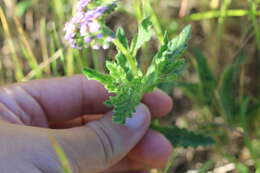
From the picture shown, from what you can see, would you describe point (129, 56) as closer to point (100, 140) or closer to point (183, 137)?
point (100, 140)

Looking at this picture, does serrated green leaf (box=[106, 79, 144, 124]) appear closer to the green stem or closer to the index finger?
the green stem

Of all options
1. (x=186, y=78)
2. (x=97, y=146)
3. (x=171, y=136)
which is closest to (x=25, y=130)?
(x=97, y=146)

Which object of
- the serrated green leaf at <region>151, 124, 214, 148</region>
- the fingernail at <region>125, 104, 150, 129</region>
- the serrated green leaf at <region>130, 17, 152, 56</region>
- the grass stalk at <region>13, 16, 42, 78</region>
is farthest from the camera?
the grass stalk at <region>13, 16, 42, 78</region>

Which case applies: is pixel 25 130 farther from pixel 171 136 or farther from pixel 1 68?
pixel 1 68

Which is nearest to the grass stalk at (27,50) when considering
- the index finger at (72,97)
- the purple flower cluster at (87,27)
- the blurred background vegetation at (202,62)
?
the blurred background vegetation at (202,62)

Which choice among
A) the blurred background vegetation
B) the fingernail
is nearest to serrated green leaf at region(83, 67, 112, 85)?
the fingernail

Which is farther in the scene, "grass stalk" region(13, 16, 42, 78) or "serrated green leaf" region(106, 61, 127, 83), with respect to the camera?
"grass stalk" region(13, 16, 42, 78)

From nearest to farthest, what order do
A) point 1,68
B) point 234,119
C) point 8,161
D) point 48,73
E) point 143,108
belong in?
point 8,161, point 143,108, point 234,119, point 48,73, point 1,68

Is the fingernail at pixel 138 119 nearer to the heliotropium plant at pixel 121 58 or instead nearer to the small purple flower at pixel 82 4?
the heliotropium plant at pixel 121 58
